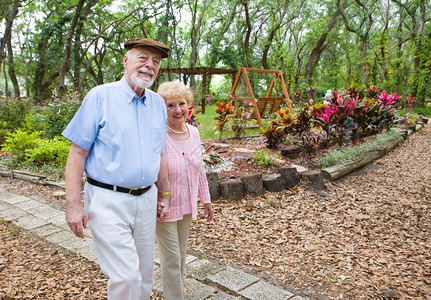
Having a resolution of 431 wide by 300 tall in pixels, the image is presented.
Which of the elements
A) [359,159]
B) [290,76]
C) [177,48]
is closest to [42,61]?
[177,48]

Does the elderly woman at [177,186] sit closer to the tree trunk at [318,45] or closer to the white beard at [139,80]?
the white beard at [139,80]

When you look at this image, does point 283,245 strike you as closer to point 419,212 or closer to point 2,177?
point 419,212

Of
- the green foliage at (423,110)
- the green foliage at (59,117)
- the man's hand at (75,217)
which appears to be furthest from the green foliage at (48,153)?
the green foliage at (423,110)

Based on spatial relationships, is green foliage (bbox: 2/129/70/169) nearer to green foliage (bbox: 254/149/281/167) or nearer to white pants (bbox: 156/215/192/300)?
green foliage (bbox: 254/149/281/167)

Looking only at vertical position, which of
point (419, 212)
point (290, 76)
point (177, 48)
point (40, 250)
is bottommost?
point (419, 212)

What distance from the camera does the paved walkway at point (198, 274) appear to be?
2531 millimetres

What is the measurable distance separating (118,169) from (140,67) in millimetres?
563

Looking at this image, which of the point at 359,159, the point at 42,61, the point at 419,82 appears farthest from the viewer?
the point at 42,61

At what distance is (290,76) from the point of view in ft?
72.3

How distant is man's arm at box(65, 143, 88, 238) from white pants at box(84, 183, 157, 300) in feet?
0.20

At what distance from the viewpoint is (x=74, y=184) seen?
5.76 ft

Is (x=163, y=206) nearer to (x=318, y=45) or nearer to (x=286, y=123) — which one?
(x=286, y=123)

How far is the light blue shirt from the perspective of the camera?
5.74 ft

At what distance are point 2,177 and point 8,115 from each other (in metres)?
2.68
